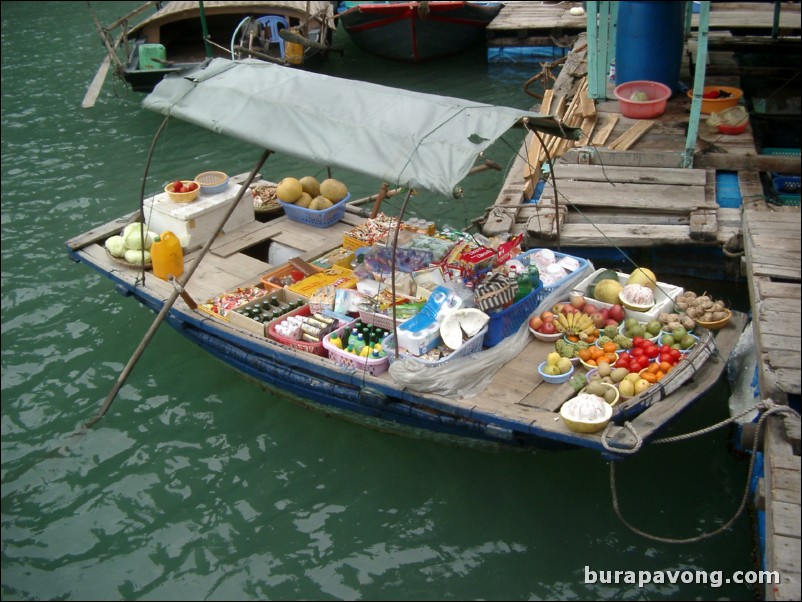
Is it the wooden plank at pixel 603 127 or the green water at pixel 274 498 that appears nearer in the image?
the green water at pixel 274 498

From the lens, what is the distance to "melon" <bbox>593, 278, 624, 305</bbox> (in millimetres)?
6312

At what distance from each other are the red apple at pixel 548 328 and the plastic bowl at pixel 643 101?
4394 millimetres

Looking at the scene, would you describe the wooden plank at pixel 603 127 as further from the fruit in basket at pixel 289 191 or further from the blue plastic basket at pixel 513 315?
the fruit in basket at pixel 289 191

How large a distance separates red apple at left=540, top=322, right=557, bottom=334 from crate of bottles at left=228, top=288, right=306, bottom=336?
205cm

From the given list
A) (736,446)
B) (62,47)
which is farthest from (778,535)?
(62,47)

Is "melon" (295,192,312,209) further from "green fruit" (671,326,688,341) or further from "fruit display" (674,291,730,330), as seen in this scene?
"green fruit" (671,326,688,341)

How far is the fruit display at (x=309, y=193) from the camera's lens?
26.8 ft

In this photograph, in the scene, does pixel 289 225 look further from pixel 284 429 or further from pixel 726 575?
pixel 726 575

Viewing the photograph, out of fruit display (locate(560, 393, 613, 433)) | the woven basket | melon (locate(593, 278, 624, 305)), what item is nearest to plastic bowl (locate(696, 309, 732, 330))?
melon (locate(593, 278, 624, 305))

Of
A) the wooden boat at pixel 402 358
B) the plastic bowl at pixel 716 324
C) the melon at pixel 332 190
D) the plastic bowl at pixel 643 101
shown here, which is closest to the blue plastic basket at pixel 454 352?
the wooden boat at pixel 402 358

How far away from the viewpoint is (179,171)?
450 inches

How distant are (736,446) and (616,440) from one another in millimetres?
1526

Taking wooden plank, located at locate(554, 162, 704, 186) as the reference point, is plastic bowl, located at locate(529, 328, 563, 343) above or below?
below
